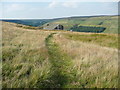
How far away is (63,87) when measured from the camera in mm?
4496

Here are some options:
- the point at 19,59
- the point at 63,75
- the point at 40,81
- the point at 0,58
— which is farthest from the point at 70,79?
the point at 0,58

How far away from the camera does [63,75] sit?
551 centimetres

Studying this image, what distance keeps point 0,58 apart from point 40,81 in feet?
10.0

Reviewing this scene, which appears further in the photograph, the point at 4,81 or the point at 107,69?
the point at 107,69

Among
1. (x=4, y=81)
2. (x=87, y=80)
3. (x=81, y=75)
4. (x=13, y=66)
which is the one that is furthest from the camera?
(x=13, y=66)

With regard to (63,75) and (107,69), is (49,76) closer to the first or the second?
(63,75)

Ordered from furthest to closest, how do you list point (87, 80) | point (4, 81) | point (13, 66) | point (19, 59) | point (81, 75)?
point (19, 59), point (13, 66), point (81, 75), point (87, 80), point (4, 81)

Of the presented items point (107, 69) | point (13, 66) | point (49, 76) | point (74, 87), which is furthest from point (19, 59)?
point (107, 69)

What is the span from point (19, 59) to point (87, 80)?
3.23m

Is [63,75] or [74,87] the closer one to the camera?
[74,87]

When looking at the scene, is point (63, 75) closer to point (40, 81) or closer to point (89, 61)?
point (40, 81)

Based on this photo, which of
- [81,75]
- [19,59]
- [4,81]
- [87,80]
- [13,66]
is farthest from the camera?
[19,59]

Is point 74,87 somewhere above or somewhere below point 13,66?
below

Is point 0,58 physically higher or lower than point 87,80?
higher
